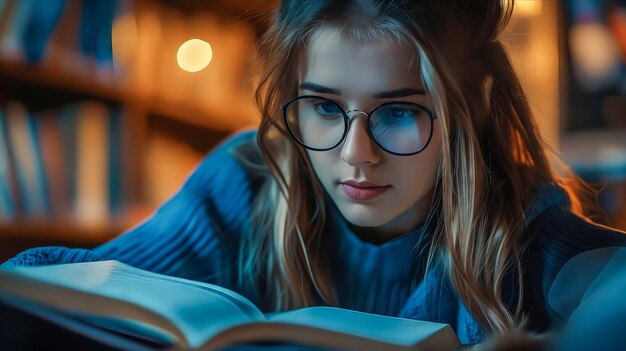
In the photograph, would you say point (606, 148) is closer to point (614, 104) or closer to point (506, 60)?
point (614, 104)

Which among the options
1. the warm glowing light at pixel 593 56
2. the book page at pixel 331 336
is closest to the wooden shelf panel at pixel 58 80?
the book page at pixel 331 336

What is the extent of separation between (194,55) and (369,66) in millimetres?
1358

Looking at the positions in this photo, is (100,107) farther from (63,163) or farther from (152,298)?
(152,298)

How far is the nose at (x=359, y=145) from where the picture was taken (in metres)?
0.78

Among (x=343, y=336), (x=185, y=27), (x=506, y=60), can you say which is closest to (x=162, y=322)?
(x=343, y=336)

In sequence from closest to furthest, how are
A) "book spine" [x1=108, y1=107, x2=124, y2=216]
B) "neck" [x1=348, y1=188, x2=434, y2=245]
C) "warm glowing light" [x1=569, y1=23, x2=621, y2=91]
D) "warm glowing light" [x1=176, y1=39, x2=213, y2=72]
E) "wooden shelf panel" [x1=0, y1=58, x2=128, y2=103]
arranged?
"neck" [x1=348, y1=188, x2=434, y2=245] → "wooden shelf panel" [x1=0, y1=58, x2=128, y2=103] → "book spine" [x1=108, y1=107, x2=124, y2=216] → "warm glowing light" [x1=176, y1=39, x2=213, y2=72] → "warm glowing light" [x1=569, y1=23, x2=621, y2=91]

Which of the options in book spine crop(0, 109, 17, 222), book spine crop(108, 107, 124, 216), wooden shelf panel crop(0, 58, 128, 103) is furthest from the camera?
book spine crop(108, 107, 124, 216)

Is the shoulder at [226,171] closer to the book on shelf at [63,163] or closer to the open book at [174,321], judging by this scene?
the open book at [174,321]

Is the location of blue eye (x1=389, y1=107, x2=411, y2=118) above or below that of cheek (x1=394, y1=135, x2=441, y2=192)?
above

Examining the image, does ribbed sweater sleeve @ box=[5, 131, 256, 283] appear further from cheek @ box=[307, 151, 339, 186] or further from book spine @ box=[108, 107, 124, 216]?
book spine @ box=[108, 107, 124, 216]

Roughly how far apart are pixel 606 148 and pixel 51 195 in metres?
1.79

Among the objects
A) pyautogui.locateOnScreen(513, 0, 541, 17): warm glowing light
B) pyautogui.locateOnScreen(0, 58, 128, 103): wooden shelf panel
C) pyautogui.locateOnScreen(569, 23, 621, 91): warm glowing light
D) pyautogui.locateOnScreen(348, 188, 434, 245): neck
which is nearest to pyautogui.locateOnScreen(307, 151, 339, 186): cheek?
pyautogui.locateOnScreen(348, 188, 434, 245): neck

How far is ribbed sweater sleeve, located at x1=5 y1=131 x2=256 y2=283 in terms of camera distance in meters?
0.92

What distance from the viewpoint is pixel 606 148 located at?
222 centimetres
